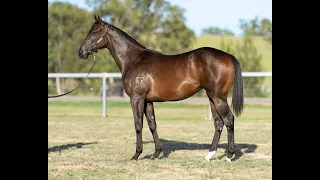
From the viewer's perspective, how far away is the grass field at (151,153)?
7430 mm

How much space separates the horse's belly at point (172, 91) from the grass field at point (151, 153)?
1.11 meters

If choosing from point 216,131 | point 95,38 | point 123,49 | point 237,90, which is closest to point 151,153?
point 216,131

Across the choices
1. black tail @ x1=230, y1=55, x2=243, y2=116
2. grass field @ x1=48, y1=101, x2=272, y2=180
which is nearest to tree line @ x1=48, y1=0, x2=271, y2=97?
grass field @ x1=48, y1=101, x2=272, y2=180

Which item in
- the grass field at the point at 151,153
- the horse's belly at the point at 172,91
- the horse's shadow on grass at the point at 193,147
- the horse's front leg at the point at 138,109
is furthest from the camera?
the horse's shadow on grass at the point at 193,147

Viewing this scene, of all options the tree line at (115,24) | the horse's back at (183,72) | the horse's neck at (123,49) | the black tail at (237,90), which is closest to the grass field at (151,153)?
the black tail at (237,90)

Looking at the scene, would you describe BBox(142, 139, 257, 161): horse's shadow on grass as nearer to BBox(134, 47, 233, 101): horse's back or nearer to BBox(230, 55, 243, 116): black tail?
BBox(230, 55, 243, 116): black tail

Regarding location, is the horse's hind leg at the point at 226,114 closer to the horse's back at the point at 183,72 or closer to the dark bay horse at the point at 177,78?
the dark bay horse at the point at 177,78

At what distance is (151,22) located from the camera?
152ft

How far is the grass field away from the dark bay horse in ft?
1.64

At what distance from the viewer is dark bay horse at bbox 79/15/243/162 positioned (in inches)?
329

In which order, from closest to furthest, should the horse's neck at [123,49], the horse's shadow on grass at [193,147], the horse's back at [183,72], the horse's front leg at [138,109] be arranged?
1. the horse's back at [183,72]
2. the horse's front leg at [138,109]
3. the horse's neck at [123,49]
4. the horse's shadow on grass at [193,147]

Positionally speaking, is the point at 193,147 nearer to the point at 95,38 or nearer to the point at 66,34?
the point at 95,38
